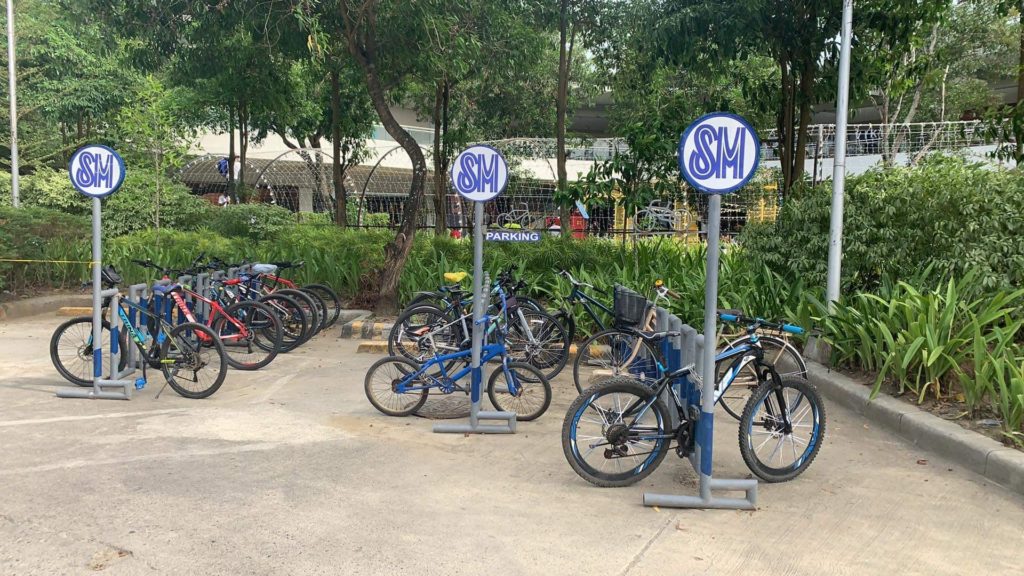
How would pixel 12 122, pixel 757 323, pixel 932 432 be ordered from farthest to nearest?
pixel 12 122 < pixel 932 432 < pixel 757 323

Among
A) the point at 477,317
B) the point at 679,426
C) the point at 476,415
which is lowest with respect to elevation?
the point at 476,415

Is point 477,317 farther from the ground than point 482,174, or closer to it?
closer to it

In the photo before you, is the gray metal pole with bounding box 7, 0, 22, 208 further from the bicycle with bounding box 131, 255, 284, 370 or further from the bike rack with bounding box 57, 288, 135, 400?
the bike rack with bounding box 57, 288, 135, 400

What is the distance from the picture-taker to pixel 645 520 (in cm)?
429

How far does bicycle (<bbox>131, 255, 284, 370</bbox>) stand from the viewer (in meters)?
8.12

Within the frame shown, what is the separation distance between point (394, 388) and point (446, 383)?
1.44ft

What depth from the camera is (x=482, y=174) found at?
19.4 ft

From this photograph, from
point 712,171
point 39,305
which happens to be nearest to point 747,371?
point 712,171

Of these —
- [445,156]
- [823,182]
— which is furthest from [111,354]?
[445,156]

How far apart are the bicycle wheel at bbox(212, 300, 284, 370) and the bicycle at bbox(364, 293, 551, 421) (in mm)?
2267

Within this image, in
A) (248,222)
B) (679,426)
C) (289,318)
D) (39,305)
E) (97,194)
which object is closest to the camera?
(679,426)

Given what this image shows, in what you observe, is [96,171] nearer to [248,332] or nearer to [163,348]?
[163,348]

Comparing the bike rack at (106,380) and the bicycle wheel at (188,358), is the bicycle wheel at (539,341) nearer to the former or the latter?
the bicycle wheel at (188,358)

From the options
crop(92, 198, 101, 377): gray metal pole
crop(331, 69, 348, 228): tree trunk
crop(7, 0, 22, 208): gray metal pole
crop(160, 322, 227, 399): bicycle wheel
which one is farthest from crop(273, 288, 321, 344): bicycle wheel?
crop(7, 0, 22, 208): gray metal pole
